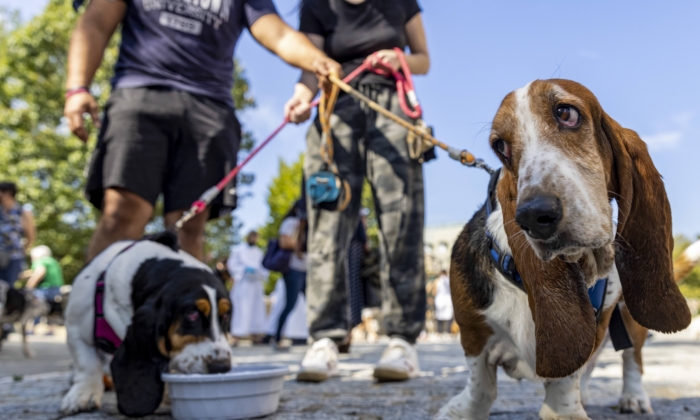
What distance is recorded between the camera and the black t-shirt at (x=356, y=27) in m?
3.66

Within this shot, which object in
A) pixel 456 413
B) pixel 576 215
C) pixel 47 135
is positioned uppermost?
pixel 47 135

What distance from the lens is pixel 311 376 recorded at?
3307mm

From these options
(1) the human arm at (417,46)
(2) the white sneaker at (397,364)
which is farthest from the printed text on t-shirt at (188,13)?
(2) the white sneaker at (397,364)

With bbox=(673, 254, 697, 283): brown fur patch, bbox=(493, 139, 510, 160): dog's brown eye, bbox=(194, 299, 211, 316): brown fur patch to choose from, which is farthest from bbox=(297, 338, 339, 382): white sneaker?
bbox=(493, 139, 510, 160): dog's brown eye

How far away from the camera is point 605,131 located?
156 cm

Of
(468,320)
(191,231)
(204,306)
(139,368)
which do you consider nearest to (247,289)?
(191,231)

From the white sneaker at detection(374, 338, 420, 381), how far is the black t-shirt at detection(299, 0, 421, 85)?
159 centimetres

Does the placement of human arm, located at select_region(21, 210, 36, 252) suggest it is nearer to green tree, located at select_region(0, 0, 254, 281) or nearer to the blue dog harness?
the blue dog harness

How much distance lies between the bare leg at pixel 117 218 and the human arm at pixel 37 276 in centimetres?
771

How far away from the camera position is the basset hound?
4.39ft

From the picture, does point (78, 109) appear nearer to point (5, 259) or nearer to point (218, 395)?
point (218, 395)

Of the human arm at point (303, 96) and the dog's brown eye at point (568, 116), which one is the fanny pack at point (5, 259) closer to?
the human arm at point (303, 96)

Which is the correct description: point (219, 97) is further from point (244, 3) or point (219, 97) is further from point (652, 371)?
point (652, 371)

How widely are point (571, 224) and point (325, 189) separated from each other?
2150 millimetres
